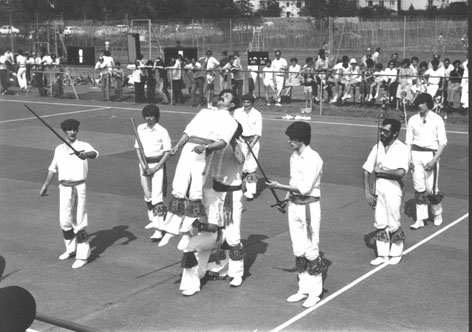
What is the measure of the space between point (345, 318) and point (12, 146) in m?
13.7

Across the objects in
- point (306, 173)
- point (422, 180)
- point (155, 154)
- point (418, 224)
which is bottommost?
point (418, 224)

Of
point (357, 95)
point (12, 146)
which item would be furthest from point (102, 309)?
point (357, 95)

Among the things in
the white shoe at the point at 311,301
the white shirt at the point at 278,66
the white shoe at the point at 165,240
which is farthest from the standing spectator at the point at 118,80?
the white shoe at the point at 311,301

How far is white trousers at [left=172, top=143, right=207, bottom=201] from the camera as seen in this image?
9.02 metres

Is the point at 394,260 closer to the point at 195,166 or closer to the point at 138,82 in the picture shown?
the point at 195,166

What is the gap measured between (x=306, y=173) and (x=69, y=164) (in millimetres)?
3467

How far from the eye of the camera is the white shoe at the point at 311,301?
27.8ft

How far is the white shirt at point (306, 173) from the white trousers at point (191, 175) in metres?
1.13

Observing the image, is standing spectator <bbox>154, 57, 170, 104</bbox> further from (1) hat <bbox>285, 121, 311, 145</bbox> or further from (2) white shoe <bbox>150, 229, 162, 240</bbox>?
(1) hat <bbox>285, 121, 311, 145</bbox>

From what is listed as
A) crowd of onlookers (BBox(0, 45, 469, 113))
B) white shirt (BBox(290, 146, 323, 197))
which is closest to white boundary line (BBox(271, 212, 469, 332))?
white shirt (BBox(290, 146, 323, 197))

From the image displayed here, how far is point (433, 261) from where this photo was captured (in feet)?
33.2

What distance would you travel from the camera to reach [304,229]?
864 cm

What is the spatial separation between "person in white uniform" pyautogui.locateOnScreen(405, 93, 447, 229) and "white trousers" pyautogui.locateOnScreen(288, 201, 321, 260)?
3.73 m

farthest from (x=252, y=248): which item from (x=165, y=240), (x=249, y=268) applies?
(x=165, y=240)
